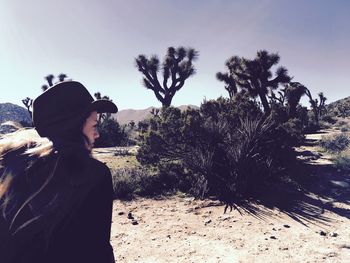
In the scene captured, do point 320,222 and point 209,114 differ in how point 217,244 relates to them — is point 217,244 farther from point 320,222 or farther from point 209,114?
point 209,114

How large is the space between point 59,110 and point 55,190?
0.39 m

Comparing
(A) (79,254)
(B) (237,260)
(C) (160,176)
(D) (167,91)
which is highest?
(D) (167,91)

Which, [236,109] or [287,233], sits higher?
[236,109]

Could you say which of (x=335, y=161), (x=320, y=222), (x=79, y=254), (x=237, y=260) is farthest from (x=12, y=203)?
(x=335, y=161)

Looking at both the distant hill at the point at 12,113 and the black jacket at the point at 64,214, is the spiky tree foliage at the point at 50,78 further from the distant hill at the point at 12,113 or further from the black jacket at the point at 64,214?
the distant hill at the point at 12,113

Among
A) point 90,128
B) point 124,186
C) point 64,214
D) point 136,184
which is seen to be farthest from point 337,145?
point 64,214

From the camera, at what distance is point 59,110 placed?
1.56 m

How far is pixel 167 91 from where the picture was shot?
27.6 metres

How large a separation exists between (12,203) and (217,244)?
4.21 meters

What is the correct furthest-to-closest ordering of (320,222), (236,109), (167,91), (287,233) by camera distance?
(167,91)
(236,109)
(320,222)
(287,233)

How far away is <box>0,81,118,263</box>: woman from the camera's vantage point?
138 cm

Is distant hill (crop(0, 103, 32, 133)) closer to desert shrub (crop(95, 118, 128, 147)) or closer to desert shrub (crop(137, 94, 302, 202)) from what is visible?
desert shrub (crop(95, 118, 128, 147))

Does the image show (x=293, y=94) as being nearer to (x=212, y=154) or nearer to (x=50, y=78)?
(x=212, y=154)

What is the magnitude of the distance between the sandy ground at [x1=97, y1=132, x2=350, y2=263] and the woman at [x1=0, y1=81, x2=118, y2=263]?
3481mm
